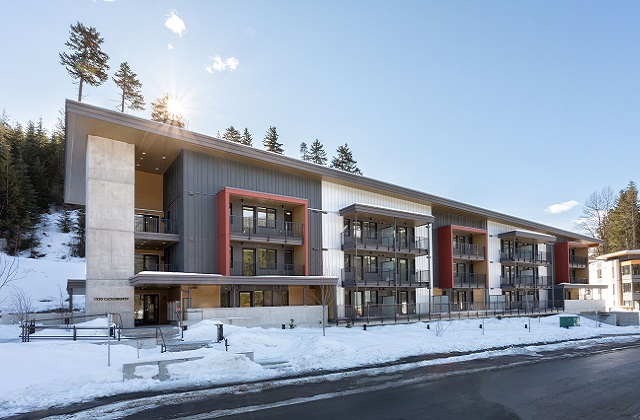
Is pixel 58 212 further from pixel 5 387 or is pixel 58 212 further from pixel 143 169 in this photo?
pixel 5 387

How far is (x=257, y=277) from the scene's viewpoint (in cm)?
2973

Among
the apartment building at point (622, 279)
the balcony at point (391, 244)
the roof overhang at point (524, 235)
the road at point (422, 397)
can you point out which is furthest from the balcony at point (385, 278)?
the apartment building at point (622, 279)

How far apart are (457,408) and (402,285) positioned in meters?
28.3

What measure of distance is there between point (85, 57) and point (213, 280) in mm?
47853

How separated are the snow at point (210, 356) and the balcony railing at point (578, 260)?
32.2 meters

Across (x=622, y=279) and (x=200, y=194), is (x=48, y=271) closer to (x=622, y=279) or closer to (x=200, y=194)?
(x=200, y=194)

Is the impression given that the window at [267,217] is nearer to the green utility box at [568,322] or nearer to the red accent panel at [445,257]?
the red accent panel at [445,257]

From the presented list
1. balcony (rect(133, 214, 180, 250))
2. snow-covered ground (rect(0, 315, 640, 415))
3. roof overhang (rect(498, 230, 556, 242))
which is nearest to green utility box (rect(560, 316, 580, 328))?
snow-covered ground (rect(0, 315, 640, 415))

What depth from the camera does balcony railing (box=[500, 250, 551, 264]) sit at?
51344 millimetres

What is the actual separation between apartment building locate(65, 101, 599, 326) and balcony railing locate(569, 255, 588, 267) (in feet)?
82.6

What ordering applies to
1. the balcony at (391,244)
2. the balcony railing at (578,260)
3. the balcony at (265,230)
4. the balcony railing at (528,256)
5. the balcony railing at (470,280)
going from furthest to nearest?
the balcony railing at (578,260)
the balcony railing at (528,256)
the balcony railing at (470,280)
the balcony at (391,244)
the balcony at (265,230)

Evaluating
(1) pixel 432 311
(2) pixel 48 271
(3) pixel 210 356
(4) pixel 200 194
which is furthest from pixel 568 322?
(2) pixel 48 271

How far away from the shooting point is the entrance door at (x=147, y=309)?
3206cm

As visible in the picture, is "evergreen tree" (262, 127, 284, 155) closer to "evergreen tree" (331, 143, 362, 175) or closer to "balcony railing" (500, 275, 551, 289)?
"evergreen tree" (331, 143, 362, 175)
